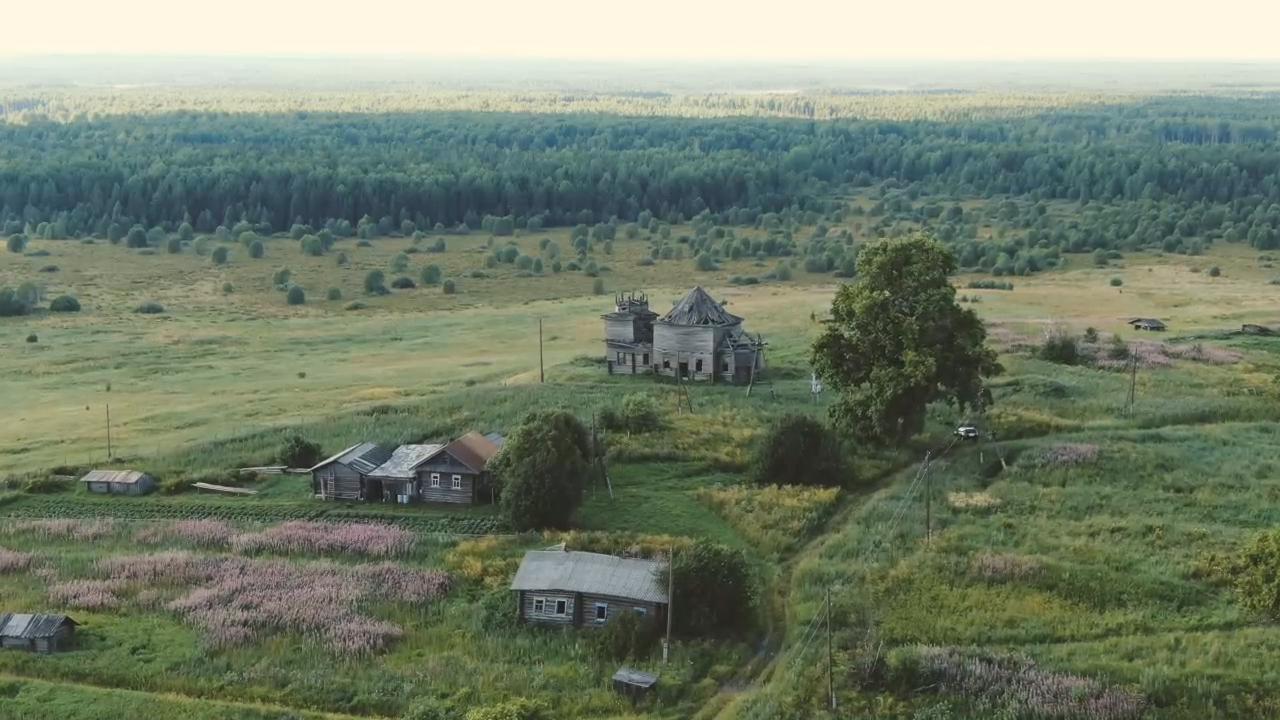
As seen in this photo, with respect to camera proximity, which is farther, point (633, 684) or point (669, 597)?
point (669, 597)

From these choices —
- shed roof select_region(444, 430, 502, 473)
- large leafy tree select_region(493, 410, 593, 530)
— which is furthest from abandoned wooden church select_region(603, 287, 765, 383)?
large leafy tree select_region(493, 410, 593, 530)

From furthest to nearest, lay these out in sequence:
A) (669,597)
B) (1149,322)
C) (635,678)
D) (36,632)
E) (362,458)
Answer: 1. (1149,322)
2. (362,458)
3. (669,597)
4. (36,632)
5. (635,678)

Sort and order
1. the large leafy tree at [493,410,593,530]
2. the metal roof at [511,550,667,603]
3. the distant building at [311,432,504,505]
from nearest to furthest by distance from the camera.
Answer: the metal roof at [511,550,667,603], the large leafy tree at [493,410,593,530], the distant building at [311,432,504,505]

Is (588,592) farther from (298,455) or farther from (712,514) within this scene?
(298,455)

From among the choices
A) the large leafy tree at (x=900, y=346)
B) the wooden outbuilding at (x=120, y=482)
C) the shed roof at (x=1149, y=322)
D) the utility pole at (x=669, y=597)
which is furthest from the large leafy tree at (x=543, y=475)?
the shed roof at (x=1149, y=322)

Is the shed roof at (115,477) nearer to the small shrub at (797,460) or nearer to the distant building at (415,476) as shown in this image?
the distant building at (415,476)

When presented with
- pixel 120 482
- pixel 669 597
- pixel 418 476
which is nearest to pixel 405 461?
pixel 418 476

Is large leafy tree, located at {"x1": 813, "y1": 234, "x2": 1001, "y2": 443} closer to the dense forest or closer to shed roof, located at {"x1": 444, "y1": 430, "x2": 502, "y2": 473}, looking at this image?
shed roof, located at {"x1": 444, "y1": 430, "x2": 502, "y2": 473}

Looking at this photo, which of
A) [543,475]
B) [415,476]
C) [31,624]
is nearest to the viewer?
[31,624]
